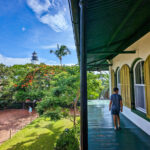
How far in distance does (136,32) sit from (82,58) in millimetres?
3375

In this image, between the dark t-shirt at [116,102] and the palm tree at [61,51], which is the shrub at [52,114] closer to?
the dark t-shirt at [116,102]

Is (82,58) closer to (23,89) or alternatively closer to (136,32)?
(136,32)

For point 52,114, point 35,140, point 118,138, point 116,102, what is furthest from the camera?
point 35,140

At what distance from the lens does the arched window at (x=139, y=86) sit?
3.96m

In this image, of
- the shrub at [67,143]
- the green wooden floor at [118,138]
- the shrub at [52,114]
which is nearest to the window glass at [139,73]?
the green wooden floor at [118,138]

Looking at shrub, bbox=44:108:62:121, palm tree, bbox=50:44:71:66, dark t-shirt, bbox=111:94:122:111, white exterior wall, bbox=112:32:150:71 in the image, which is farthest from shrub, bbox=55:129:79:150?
palm tree, bbox=50:44:71:66

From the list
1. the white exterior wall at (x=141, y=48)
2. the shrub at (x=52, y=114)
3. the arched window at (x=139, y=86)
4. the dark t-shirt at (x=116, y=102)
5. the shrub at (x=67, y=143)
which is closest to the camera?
the shrub at (x=67, y=143)

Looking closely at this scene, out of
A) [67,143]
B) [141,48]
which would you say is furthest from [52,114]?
[141,48]

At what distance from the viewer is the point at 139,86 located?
4.19 metres

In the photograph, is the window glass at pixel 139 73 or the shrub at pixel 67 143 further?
the window glass at pixel 139 73

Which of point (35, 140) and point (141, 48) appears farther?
point (35, 140)

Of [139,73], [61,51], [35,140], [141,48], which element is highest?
[61,51]

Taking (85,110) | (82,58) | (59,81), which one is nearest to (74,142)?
(59,81)

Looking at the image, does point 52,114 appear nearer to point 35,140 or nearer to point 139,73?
point 35,140
